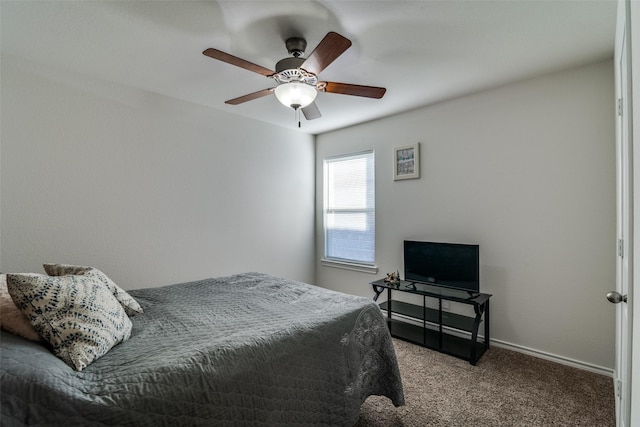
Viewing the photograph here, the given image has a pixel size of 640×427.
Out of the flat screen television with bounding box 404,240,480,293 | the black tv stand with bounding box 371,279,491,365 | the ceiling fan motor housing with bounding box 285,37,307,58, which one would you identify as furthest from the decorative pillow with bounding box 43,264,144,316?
the flat screen television with bounding box 404,240,480,293

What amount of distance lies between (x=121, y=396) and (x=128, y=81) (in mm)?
2739

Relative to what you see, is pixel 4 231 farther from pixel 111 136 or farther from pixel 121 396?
pixel 121 396

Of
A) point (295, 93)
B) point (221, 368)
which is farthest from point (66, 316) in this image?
point (295, 93)

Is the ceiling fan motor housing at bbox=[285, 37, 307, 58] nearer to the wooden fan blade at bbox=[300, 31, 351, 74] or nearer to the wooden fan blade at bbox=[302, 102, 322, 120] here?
→ the wooden fan blade at bbox=[300, 31, 351, 74]

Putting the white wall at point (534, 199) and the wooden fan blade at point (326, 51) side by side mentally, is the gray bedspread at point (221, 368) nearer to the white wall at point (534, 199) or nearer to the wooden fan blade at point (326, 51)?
the wooden fan blade at point (326, 51)

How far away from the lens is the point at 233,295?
222 cm

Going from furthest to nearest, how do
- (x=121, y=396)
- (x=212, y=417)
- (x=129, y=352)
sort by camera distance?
(x=129, y=352), (x=212, y=417), (x=121, y=396)

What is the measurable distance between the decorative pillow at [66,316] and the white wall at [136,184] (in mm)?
1585

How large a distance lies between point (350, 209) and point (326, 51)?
2.67 meters

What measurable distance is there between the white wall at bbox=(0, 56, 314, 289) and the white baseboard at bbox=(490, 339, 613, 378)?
8.49ft

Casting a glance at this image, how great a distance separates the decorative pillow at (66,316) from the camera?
113 centimetres

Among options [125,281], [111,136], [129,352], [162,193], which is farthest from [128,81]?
[129,352]

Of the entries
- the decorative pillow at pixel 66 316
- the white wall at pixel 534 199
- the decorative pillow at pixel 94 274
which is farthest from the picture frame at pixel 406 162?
the decorative pillow at pixel 66 316

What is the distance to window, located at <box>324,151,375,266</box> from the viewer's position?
3.99 metres
